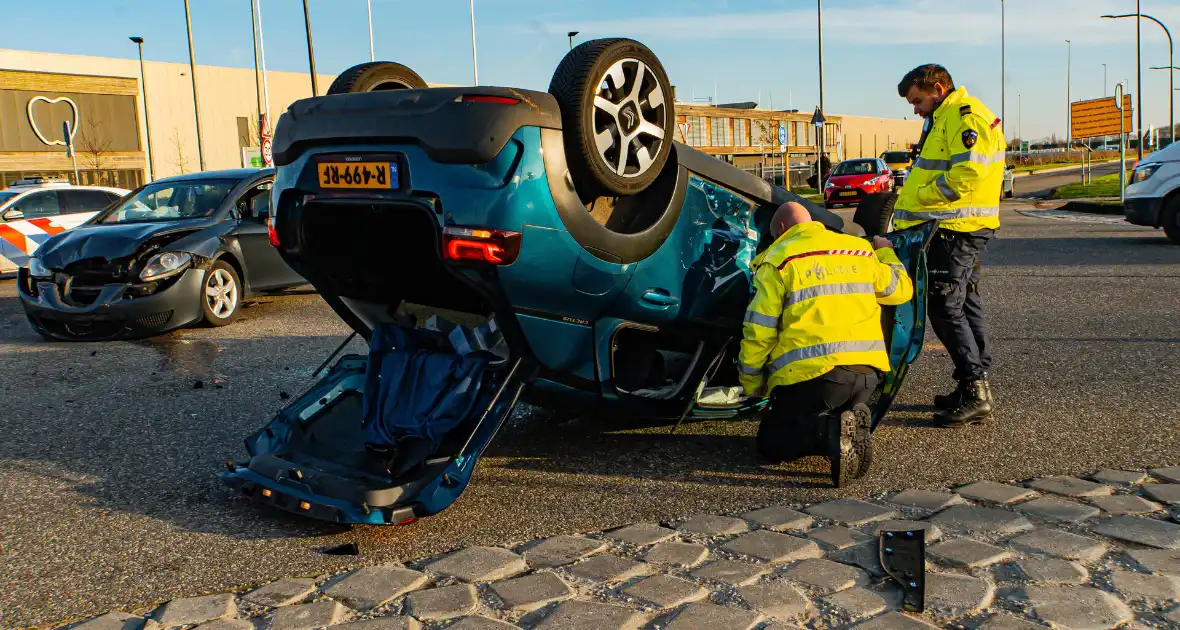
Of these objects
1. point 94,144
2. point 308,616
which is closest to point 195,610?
point 308,616

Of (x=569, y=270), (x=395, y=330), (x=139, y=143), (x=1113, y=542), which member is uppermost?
(x=139, y=143)

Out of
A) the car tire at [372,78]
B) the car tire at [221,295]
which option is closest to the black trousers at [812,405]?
the car tire at [372,78]

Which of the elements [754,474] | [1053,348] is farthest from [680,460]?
[1053,348]

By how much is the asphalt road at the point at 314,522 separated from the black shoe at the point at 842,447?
9cm

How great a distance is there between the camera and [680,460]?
4633 millimetres

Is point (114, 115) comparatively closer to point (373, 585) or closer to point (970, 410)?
point (970, 410)

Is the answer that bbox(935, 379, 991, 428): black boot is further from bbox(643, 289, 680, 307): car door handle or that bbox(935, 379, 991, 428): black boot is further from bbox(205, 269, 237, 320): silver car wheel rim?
bbox(205, 269, 237, 320): silver car wheel rim

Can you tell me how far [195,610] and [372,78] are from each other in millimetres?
2613

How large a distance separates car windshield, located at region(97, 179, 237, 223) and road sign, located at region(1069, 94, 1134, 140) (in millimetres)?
29671

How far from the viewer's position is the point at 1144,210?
13602 millimetres

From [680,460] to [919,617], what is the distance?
6.00ft

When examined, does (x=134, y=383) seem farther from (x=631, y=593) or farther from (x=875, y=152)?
(x=875, y=152)

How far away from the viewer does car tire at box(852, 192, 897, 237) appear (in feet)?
18.6

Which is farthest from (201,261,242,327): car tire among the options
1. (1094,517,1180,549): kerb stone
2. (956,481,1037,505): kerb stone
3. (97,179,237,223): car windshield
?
(1094,517,1180,549): kerb stone
